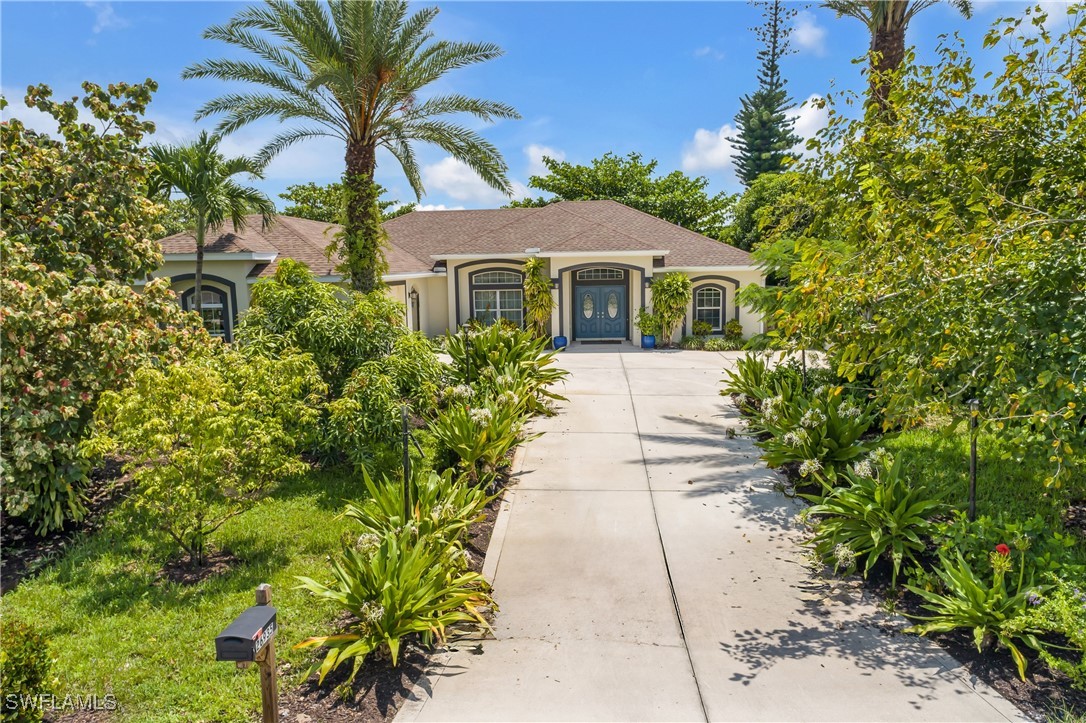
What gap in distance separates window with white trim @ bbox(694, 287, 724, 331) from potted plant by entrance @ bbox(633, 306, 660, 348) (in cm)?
205

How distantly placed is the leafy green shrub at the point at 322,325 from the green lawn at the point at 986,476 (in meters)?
6.99

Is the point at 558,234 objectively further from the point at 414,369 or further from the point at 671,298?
the point at 414,369

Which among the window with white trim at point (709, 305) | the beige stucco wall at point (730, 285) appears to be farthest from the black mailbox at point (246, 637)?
the window with white trim at point (709, 305)

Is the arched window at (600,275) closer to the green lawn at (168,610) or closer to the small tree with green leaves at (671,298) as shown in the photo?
the small tree with green leaves at (671,298)

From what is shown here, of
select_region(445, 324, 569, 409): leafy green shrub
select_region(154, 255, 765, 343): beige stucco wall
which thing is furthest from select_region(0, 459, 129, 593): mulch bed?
select_region(154, 255, 765, 343): beige stucco wall

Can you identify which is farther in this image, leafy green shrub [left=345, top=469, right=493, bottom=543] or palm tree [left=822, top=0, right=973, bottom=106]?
palm tree [left=822, top=0, right=973, bottom=106]

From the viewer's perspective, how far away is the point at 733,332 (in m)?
23.0

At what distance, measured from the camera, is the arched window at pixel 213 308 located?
19.4m

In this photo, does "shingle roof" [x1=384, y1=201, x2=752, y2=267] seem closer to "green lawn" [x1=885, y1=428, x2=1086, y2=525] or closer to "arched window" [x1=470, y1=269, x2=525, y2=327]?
"arched window" [x1=470, y1=269, x2=525, y2=327]

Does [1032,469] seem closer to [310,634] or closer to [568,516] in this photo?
[568,516]

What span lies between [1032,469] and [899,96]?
5.25m

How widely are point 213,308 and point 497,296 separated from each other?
361 inches

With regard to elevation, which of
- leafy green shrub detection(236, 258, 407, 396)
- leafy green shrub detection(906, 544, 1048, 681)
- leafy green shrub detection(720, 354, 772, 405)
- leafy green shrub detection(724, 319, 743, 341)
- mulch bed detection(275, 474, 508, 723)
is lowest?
mulch bed detection(275, 474, 508, 723)

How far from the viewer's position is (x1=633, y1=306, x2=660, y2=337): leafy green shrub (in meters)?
22.3
